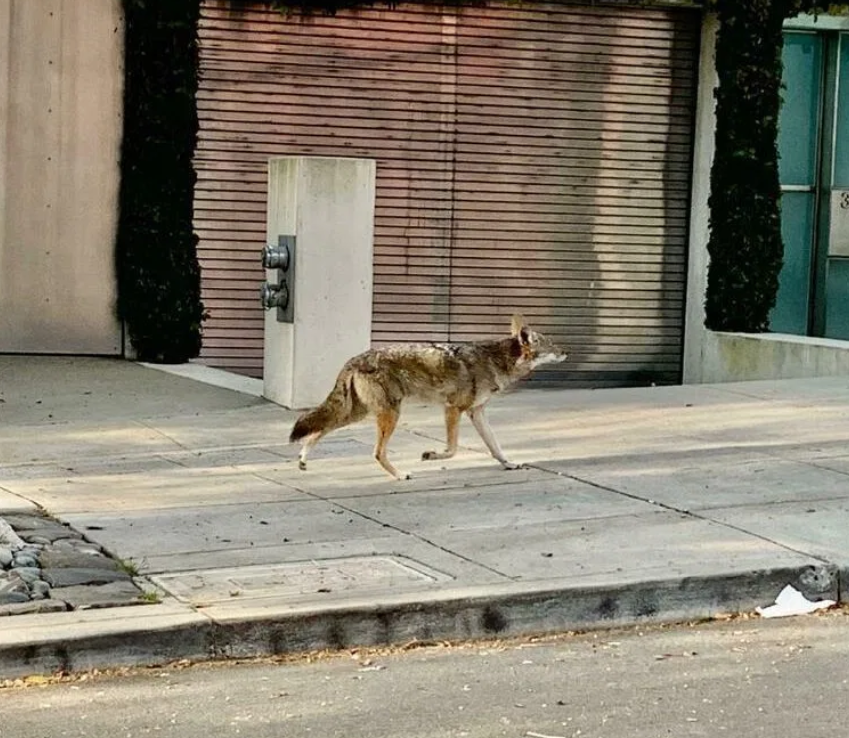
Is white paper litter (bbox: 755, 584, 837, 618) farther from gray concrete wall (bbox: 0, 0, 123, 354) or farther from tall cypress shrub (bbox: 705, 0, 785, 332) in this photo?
tall cypress shrub (bbox: 705, 0, 785, 332)

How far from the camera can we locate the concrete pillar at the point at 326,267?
1305 centimetres

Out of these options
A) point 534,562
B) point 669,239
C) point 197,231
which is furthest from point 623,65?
point 534,562

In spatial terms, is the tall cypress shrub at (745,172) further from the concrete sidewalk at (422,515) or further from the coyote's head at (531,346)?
the coyote's head at (531,346)

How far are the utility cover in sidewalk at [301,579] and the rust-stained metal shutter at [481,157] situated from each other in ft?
28.9

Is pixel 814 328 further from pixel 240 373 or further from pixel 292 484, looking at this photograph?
pixel 292 484

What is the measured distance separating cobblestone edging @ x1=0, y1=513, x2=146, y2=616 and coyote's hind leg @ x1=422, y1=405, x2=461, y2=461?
2676mm

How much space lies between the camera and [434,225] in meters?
17.2

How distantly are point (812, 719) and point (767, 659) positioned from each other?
0.87 m

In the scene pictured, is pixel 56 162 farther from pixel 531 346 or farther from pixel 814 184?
pixel 814 184

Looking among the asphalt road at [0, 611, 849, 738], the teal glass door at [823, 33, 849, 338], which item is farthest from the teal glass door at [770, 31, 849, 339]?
the asphalt road at [0, 611, 849, 738]

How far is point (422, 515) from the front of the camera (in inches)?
364

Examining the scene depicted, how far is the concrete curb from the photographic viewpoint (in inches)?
267

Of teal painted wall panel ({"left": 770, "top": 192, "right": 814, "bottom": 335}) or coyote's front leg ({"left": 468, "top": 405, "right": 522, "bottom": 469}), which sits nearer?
coyote's front leg ({"left": 468, "top": 405, "right": 522, "bottom": 469})

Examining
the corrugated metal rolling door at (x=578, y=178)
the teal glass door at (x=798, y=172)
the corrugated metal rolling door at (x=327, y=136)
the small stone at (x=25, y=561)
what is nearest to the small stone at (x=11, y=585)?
the small stone at (x=25, y=561)
